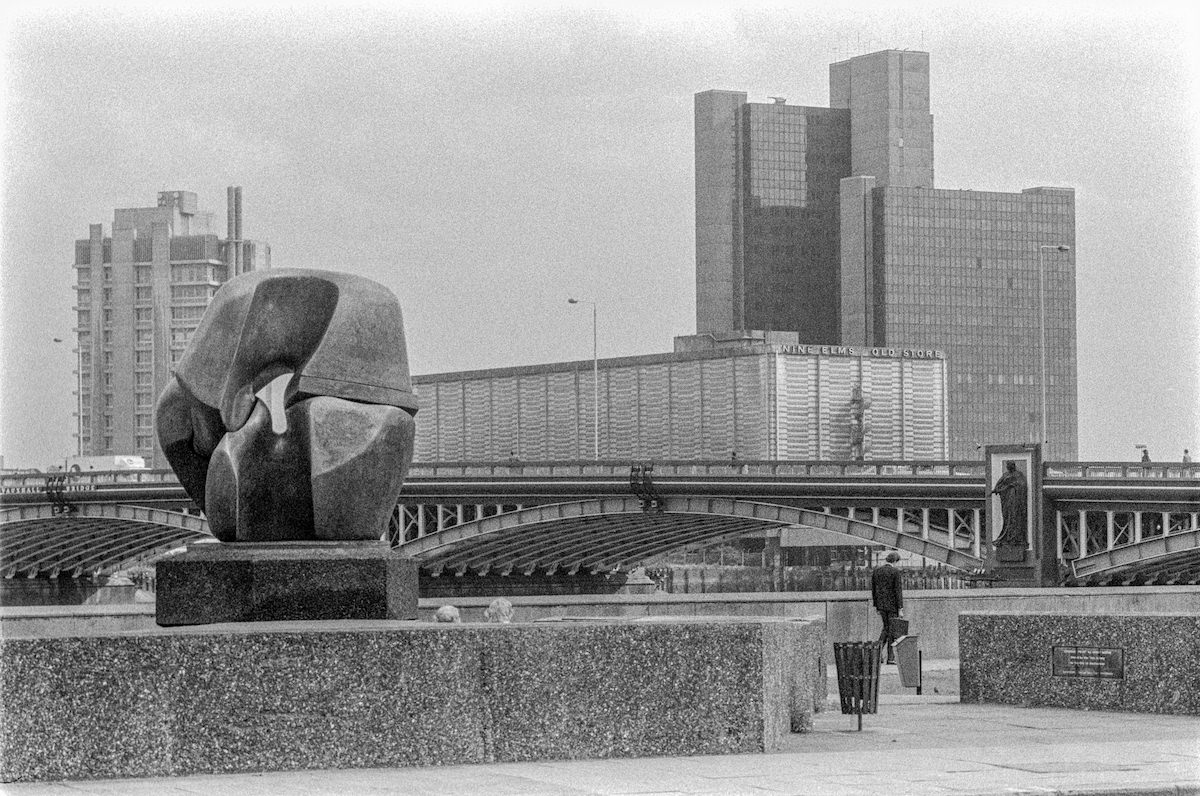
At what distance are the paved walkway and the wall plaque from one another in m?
2.15

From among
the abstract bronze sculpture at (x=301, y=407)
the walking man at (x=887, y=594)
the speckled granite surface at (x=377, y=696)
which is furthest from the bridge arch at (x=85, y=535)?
the speckled granite surface at (x=377, y=696)

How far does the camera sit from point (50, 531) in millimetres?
91188

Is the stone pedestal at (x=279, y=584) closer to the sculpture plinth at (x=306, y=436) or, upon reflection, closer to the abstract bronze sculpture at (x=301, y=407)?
the sculpture plinth at (x=306, y=436)

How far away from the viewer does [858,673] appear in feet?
60.2

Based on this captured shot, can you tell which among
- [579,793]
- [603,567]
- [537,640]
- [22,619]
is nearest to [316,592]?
[537,640]

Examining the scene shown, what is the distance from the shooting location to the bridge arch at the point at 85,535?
84188 millimetres

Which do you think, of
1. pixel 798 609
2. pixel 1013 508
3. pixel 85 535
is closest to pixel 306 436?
pixel 798 609

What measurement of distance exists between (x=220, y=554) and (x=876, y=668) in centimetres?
556

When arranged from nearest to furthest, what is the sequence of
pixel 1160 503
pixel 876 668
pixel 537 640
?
pixel 537 640 < pixel 876 668 < pixel 1160 503

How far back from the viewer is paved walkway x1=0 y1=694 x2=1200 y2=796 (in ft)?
41.5

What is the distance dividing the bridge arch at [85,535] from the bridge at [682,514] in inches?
4.2

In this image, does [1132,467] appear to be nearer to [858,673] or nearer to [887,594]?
[887,594]

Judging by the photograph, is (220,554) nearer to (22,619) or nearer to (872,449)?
(22,619)

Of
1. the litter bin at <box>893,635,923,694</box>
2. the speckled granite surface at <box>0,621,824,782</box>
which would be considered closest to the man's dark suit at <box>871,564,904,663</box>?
the litter bin at <box>893,635,923,694</box>
